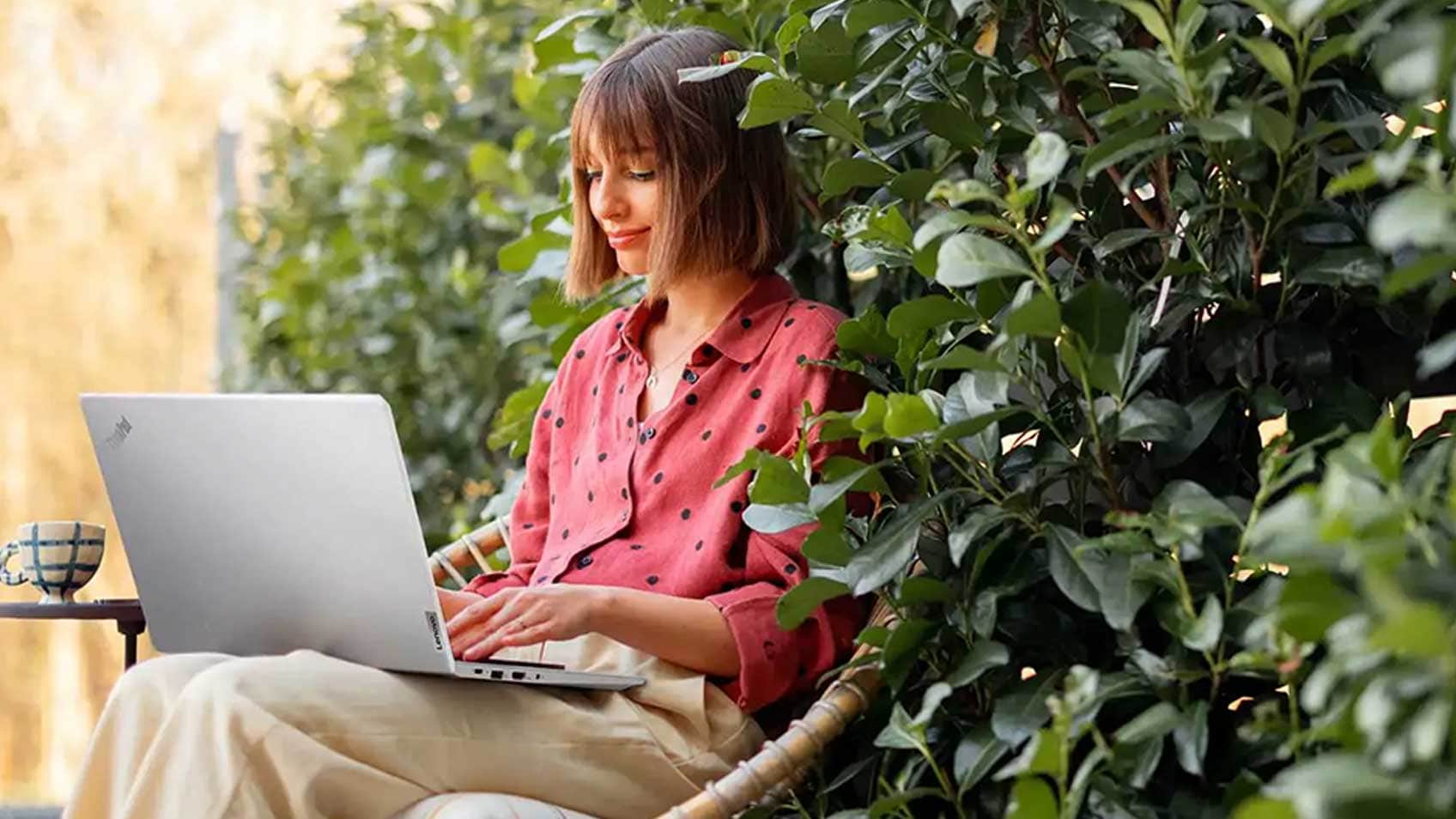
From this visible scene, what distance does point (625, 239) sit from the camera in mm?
1839

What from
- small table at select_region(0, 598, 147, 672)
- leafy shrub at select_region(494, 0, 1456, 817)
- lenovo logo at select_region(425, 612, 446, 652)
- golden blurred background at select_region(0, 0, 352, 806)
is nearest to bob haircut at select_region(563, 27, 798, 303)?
leafy shrub at select_region(494, 0, 1456, 817)

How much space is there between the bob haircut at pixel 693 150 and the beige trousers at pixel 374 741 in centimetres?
42

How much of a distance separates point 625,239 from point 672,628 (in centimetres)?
43

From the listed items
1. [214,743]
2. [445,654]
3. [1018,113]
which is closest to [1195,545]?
[1018,113]

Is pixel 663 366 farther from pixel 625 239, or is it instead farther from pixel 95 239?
pixel 95 239

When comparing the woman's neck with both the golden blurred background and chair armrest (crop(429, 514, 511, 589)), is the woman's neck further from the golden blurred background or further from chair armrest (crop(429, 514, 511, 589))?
the golden blurred background

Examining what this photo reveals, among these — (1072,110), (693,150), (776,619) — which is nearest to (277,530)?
(776,619)

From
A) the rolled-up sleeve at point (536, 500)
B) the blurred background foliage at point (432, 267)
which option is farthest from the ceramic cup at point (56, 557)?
the blurred background foliage at point (432, 267)

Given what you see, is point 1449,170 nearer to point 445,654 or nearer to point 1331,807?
point 1331,807

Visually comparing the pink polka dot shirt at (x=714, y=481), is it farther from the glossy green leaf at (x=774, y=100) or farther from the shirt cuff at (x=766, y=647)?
the glossy green leaf at (x=774, y=100)

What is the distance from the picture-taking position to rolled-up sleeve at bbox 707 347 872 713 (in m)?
1.64

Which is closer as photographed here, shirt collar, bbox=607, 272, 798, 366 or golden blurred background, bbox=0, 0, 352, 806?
shirt collar, bbox=607, 272, 798, 366

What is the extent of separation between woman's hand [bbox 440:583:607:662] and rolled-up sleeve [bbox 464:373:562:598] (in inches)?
14.3

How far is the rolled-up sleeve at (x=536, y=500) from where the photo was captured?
1979 mm
